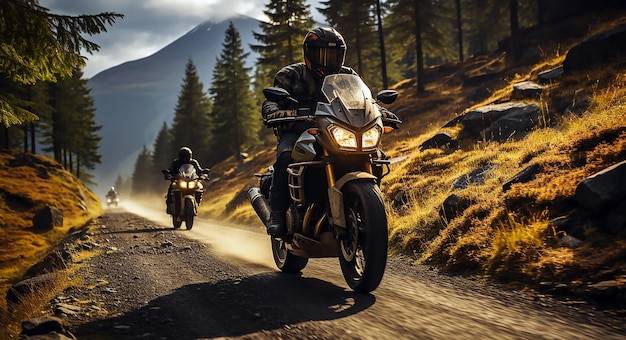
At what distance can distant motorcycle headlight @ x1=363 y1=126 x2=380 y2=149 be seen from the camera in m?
4.35

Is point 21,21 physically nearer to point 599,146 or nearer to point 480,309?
point 480,309

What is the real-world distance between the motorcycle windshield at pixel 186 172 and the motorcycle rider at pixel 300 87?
9.97 metres

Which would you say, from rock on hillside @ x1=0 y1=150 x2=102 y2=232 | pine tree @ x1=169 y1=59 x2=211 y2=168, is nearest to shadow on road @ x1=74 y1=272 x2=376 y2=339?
rock on hillside @ x1=0 y1=150 x2=102 y2=232

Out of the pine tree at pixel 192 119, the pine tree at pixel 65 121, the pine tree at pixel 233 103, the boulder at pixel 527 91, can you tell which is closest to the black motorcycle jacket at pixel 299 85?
the boulder at pixel 527 91

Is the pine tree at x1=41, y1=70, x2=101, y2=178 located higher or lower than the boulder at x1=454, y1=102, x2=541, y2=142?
higher

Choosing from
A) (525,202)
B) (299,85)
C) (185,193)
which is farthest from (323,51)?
(185,193)

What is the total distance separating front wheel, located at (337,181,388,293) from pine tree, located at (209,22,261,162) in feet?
145

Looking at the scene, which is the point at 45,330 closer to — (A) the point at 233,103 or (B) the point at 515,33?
(B) the point at 515,33

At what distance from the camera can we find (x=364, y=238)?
409 centimetres

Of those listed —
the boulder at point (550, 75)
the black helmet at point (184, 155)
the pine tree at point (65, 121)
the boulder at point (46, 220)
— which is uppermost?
the pine tree at point (65, 121)

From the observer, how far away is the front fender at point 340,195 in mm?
4164

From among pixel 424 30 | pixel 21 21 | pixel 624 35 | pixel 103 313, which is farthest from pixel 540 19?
pixel 103 313

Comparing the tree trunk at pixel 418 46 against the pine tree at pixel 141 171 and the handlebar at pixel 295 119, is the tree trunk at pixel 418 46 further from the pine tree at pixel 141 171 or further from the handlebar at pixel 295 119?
the pine tree at pixel 141 171

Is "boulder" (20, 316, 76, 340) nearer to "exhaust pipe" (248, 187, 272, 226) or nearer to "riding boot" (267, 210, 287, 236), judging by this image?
"riding boot" (267, 210, 287, 236)
